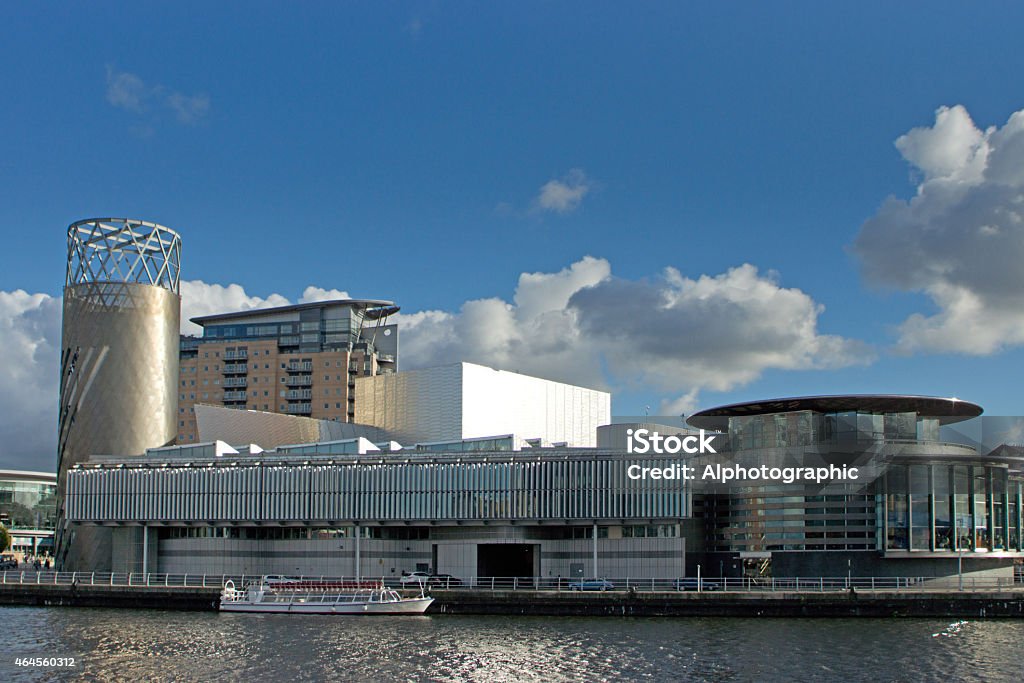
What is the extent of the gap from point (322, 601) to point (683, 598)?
83.8 ft

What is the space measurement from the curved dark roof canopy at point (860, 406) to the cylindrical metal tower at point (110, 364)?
56.4 meters

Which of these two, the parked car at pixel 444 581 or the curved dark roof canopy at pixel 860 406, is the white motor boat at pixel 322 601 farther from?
the curved dark roof canopy at pixel 860 406

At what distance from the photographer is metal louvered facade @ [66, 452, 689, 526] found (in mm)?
101625

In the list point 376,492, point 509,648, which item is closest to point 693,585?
point 509,648

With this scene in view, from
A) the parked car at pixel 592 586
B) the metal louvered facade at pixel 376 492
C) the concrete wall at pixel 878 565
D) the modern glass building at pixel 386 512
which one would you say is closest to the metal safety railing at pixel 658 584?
the parked car at pixel 592 586

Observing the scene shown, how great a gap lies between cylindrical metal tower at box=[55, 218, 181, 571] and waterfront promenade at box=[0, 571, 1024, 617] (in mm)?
26568

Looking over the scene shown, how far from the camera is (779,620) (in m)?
82.4

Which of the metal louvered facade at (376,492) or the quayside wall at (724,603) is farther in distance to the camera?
the metal louvered facade at (376,492)

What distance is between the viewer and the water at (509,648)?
192ft

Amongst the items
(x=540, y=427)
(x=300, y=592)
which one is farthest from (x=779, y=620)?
(x=540, y=427)

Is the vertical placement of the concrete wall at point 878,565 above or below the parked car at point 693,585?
above

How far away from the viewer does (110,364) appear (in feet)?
418

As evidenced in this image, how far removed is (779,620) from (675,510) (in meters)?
18.4

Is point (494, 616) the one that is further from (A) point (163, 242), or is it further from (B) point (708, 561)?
(A) point (163, 242)
